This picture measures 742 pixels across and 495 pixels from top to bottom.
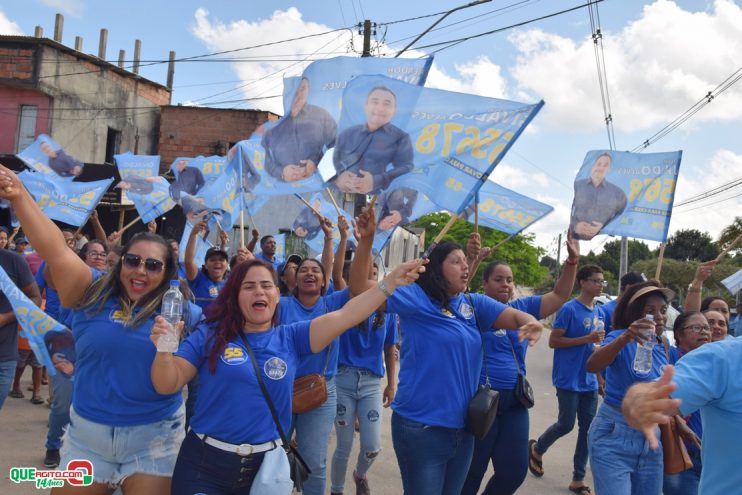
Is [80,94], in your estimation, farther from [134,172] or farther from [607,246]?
[607,246]

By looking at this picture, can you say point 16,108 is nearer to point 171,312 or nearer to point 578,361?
point 578,361

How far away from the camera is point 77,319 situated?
3275 millimetres

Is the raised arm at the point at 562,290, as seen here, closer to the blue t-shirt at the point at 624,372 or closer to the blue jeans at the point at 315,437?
the blue t-shirt at the point at 624,372

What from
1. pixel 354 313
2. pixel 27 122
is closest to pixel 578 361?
pixel 354 313

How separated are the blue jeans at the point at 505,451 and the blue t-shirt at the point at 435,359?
70cm

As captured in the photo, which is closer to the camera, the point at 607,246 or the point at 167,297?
the point at 167,297

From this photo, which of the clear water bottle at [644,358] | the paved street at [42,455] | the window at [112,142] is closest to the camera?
the clear water bottle at [644,358]

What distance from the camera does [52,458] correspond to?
531 centimetres

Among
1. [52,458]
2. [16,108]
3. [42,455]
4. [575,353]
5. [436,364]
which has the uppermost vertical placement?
[16,108]

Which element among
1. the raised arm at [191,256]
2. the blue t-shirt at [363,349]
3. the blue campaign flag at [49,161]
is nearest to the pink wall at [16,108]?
the blue campaign flag at [49,161]

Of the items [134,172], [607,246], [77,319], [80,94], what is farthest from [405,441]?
[607,246]

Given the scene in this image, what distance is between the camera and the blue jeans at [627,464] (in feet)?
12.5

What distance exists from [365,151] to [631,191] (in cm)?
328

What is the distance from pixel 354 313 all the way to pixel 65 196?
7.89 metres
